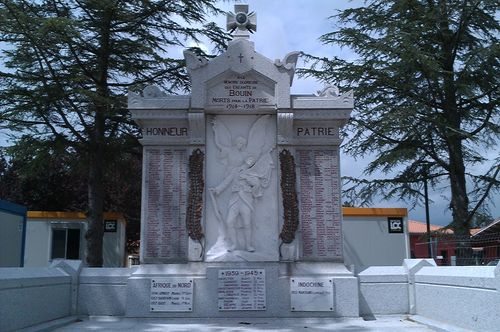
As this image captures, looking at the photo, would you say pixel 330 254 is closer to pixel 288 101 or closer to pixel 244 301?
pixel 244 301

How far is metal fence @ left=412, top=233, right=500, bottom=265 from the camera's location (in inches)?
630

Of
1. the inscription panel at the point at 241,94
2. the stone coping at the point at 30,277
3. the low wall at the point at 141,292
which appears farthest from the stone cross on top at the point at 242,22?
the stone coping at the point at 30,277

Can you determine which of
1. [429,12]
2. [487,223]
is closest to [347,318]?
[487,223]

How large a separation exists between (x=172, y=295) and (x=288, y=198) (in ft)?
9.94

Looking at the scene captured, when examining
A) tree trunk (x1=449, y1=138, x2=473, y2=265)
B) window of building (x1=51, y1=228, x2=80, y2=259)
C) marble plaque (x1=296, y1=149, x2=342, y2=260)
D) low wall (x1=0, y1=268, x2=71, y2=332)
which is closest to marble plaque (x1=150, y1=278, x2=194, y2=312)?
low wall (x1=0, y1=268, x2=71, y2=332)

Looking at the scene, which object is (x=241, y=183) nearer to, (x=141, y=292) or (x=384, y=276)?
(x=141, y=292)

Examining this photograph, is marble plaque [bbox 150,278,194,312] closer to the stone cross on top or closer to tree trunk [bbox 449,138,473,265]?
the stone cross on top

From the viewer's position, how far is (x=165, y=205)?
11273mm

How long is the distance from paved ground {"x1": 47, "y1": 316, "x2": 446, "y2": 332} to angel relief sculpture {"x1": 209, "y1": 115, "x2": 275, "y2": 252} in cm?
150

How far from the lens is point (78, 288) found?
11.1 meters

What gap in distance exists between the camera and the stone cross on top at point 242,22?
39.3 feet

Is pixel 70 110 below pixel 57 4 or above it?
below

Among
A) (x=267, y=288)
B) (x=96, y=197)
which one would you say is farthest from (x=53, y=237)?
(x=267, y=288)

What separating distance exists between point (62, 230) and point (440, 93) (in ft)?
55.1
